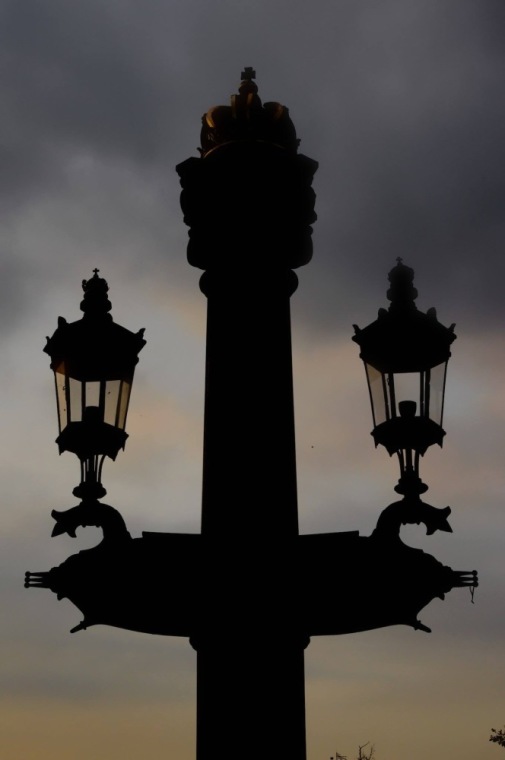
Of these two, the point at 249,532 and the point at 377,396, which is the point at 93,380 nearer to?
the point at 249,532

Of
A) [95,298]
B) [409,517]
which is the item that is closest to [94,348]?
[95,298]

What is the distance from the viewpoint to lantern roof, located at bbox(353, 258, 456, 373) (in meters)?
6.33

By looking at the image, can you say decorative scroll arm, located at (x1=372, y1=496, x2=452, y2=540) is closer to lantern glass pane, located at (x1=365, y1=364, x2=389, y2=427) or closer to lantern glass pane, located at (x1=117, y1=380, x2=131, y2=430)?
lantern glass pane, located at (x1=365, y1=364, x2=389, y2=427)

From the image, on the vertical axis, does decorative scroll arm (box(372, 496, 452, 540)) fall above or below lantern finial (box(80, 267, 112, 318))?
below

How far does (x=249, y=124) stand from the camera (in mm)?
6715

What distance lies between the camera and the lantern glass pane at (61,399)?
625cm

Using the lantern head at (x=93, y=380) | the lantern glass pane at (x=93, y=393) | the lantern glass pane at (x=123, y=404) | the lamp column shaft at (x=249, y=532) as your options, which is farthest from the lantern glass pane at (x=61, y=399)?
the lamp column shaft at (x=249, y=532)

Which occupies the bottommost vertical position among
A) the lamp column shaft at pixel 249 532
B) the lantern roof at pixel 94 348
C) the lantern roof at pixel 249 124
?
the lamp column shaft at pixel 249 532

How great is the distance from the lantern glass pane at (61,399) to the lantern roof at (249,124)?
1507 mm

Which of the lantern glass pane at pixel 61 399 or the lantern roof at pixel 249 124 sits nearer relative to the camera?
the lantern glass pane at pixel 61 399

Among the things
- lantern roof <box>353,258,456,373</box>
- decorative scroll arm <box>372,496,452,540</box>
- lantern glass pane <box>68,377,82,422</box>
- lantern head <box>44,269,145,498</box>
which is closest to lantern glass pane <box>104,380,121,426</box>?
lantern head <box>44,269,145,498</box>

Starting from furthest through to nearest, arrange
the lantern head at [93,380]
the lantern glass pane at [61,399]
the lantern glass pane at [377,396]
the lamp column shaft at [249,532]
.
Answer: the lantern glass pane at [377,396]
the lantern glass pane at [61,399]
the lantern head at [93,380]
the lamp column shaft at [249,532]

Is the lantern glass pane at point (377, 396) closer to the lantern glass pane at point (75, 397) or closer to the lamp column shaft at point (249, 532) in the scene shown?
the lamp column shaft at point (249, 532)

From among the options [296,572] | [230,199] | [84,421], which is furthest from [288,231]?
[296,572]
